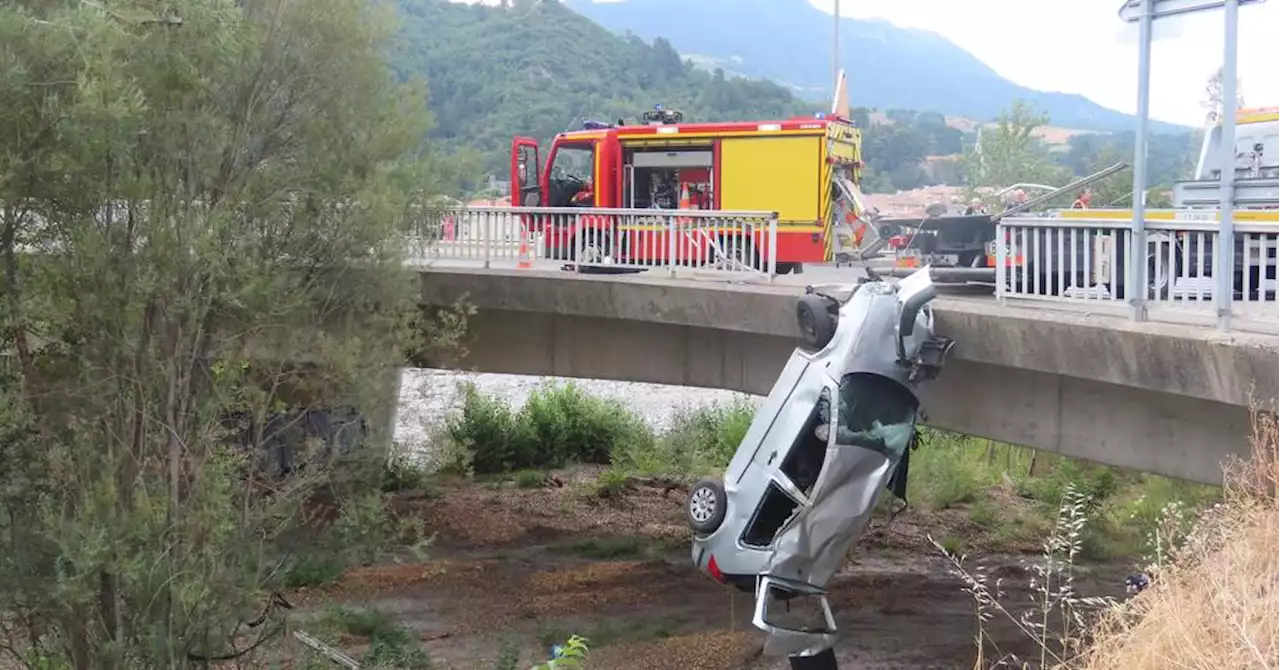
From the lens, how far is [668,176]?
18234 mm

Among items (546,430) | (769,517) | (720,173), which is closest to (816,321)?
(769,517)

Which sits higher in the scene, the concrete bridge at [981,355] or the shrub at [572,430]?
the concrete bridge at [981,355]

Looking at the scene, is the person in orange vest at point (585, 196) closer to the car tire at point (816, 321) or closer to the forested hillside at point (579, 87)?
the car tire at point (816, 321)

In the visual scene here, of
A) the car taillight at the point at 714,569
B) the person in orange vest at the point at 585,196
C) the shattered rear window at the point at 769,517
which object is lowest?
the car taillight at the point at 714,569

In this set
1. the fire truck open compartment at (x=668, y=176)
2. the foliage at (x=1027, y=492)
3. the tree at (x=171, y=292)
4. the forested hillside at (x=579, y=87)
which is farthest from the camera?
the forested hillside at (x=579, y=87)

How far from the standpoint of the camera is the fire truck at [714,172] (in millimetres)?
16844

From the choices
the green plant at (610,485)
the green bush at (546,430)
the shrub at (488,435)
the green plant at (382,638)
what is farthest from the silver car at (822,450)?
the shrub at (488,435)

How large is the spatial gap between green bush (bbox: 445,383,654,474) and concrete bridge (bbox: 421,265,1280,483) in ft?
30.8

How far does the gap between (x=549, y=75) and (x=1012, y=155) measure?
3139cm

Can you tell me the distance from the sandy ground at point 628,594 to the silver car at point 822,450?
2588 mm

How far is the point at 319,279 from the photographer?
415 inches

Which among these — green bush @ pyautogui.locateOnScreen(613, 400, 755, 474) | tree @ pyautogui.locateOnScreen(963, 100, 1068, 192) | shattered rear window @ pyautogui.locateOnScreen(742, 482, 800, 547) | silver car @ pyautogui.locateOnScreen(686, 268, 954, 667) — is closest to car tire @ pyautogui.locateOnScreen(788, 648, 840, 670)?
silver car @ pyautogui.locateOnScreen(686, 268, 954, 667)

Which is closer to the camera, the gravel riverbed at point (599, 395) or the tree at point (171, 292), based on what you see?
the tree at point (171, 292)

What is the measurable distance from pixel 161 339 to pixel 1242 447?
842 cm
